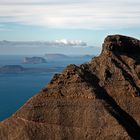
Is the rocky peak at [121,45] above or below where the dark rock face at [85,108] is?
above

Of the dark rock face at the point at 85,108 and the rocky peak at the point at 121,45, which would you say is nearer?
the dark rock face at the point at 85,108

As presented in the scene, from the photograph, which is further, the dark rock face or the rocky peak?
the rocky peak

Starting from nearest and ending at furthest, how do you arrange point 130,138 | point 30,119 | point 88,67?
point 130,138 < point 30,119 < point 88,67

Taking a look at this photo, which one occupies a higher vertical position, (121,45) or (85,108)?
(121,45)

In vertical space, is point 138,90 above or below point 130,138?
above

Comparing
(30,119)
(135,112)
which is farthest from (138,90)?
(30,119)

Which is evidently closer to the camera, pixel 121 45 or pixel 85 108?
pixel 85 108

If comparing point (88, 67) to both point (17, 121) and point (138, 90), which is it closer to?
point (138, 90)

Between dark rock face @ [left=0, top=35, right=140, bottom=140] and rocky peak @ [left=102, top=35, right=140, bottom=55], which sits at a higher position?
rocky peak @ [left=102, top=35, right=140, bottom=55]
